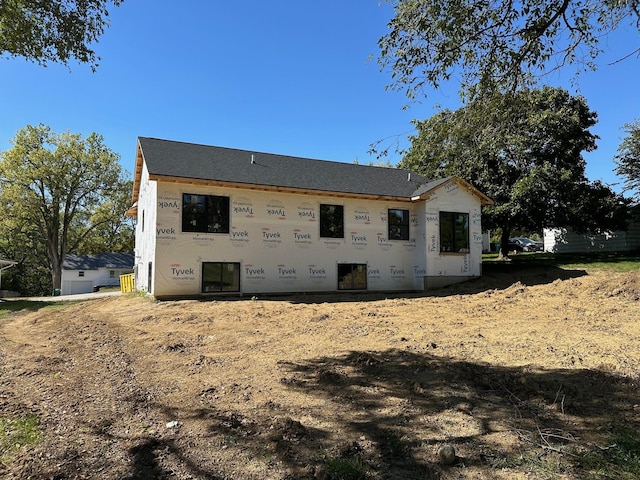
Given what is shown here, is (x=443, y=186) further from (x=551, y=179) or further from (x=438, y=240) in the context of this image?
(x=551, y=179)

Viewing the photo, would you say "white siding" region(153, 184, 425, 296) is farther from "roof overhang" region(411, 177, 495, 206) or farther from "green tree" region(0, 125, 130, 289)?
"green tree" region(0, 125, 130, 289)

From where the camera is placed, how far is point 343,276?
16.4m

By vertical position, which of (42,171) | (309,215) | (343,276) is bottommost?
(343,276)

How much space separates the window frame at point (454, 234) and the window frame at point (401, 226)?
1.41 m

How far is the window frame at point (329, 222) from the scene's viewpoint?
52.8ft

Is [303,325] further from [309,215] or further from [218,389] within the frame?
[309,215]

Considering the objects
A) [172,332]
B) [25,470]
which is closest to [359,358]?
[25,470]

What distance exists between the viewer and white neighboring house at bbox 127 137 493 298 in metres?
13.9

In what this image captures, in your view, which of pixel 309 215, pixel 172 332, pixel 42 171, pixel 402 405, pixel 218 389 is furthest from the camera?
pixel 42 171

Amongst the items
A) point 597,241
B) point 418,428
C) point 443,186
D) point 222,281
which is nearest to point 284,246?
point 222,281

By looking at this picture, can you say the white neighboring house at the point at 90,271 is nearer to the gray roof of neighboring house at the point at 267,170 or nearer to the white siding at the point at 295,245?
the white siding at the point at 295,245

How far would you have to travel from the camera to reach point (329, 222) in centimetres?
1620

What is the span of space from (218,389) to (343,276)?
1187cm

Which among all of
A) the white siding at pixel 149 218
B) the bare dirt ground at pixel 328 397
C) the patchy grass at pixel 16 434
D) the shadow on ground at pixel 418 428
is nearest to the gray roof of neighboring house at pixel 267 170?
the white siding at pixel 149 218
